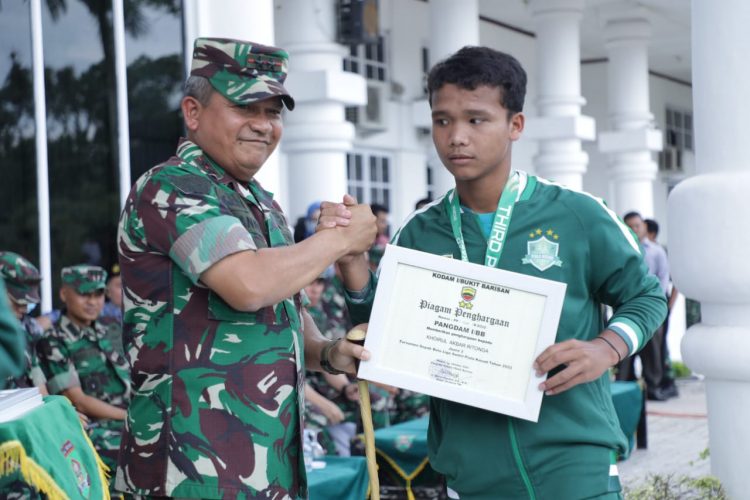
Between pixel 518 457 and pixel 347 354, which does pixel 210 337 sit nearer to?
pixel 347 354

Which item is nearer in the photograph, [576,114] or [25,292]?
[25,292]

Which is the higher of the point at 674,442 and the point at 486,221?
the point at 486,221

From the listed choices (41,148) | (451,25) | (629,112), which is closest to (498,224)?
(41,148)

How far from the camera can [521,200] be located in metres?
2.69

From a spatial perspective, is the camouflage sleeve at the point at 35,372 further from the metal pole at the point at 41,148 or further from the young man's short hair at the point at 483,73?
the young man's short hair at the point at 483,73

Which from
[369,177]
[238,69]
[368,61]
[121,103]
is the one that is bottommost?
[369,177]

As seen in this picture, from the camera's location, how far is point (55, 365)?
5754 millimetres

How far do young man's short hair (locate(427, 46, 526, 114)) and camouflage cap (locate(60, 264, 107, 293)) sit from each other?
12.4ft

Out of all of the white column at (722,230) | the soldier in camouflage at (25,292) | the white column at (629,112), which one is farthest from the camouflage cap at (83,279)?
the white column at (629,112)

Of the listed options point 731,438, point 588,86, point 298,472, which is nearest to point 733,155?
point 731,438

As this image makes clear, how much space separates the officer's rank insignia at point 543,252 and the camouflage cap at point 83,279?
154 inches

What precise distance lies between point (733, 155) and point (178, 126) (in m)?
4.19

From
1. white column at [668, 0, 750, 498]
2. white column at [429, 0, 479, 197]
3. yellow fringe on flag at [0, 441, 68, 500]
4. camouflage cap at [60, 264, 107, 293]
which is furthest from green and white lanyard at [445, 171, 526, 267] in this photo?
white column at [429, 0, 479, 197]

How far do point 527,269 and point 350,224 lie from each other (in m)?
0.46
